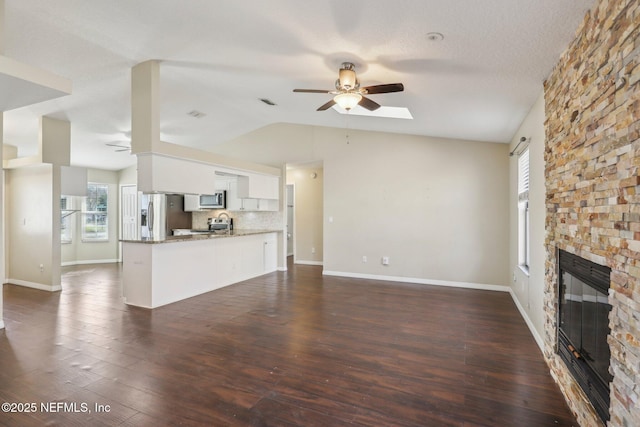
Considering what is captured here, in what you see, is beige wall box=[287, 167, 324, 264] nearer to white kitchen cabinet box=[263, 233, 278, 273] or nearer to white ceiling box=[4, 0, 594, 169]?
white kitchen cabinet box=[263, 233, 278, 273]

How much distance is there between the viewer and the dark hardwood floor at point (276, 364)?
2168 millimetres

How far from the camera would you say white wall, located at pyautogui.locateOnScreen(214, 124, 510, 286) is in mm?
5695

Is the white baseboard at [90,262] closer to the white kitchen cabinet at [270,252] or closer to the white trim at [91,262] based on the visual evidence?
the white trim at [91,262]

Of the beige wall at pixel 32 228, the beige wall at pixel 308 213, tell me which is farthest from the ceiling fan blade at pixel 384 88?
the beige wall at pixel 32 228

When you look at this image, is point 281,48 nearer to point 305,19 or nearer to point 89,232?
point 305,19

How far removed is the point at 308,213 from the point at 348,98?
5.47 m

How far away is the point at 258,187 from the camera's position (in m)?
6.90

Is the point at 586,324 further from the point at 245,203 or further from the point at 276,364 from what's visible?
the point at 245,203

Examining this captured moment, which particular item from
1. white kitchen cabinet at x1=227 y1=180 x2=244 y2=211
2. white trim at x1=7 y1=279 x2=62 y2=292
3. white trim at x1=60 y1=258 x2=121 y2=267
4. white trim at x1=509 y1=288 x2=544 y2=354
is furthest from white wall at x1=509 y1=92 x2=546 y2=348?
white trim at x1=60 y1=258 x2=121 y2=267

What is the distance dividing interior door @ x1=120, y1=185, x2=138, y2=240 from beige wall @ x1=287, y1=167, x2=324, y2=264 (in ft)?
13.9

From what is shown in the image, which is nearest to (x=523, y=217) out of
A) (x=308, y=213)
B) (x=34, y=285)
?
(x=308, y=213)

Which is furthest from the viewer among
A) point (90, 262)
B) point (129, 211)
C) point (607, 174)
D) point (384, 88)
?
point (129, 211)

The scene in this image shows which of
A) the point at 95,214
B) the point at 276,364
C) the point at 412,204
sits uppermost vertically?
the point at 412,204

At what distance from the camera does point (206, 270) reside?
5402 millimetres
